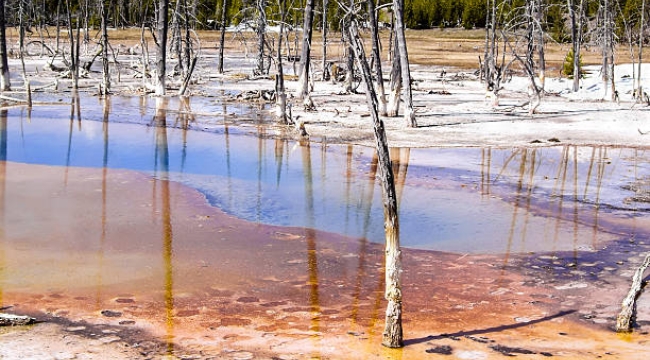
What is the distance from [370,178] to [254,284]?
7.04 m

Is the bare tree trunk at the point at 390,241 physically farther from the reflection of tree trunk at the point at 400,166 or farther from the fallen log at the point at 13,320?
the reflection of tree trunk at the point at 400,166

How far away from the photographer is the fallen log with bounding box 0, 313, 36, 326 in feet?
24.3

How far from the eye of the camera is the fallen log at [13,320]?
740 centimetres

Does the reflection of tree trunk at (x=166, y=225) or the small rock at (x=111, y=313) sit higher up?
the reflection of tree trunk at (x=166, y=225)

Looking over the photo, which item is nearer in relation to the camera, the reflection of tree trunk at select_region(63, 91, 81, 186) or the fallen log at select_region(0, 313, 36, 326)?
the fallen log at select_region(0, 313, 36, 326)

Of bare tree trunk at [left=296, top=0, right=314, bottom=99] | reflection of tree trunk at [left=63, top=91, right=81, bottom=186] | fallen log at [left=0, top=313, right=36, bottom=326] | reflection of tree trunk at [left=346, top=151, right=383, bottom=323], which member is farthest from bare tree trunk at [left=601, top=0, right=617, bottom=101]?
fallen log at [left=0, top=313, right=36, bottom=326]

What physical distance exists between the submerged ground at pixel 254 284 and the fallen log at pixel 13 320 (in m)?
0.10

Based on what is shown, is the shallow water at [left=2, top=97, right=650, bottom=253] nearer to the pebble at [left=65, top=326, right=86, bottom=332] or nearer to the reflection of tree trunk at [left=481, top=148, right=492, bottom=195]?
the reflection of tree trunk at [left=481, top=148, right=492, bottom=195]

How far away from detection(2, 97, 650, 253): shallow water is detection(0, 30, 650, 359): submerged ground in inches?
9.5

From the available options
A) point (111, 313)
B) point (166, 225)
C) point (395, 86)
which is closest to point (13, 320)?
point (111, 313)

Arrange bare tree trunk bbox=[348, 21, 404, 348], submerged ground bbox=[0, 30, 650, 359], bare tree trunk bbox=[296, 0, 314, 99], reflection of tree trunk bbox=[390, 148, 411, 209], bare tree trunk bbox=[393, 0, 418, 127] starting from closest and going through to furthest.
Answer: bare tree trunk bbox=[348, 21, 404, 348] → submerged ground bbox=[0, 30, 650, 359] → reflection of tree trunk bbox=[390, 148, 411, 209] → bare tree trunk bbox=[393, 0, 418, 127] → bare tree trunk bbox=[296, 0, 314, 99]

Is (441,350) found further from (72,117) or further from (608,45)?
(608,45)

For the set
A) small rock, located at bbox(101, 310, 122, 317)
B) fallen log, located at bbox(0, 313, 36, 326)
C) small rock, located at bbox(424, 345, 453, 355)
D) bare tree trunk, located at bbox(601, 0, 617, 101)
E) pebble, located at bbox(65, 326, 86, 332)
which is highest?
bare tree trunk, located at bbox(601, 0, 617, 101)

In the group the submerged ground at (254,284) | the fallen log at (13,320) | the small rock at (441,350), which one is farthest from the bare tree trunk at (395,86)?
the fallen log at (13,320)
